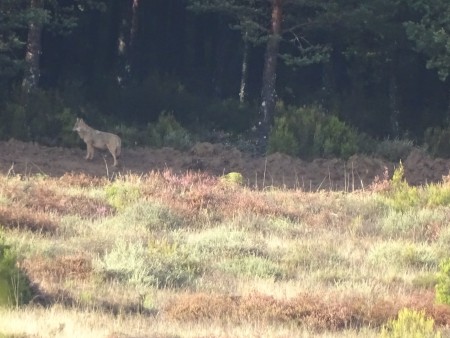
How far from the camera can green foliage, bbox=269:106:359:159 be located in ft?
74.4

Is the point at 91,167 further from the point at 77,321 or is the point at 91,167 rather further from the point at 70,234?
the point at 77,321

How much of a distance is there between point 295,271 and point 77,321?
3.49m

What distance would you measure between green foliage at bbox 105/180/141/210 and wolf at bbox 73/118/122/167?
162 inches

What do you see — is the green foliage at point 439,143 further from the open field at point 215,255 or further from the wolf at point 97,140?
the wolf at point 97,140

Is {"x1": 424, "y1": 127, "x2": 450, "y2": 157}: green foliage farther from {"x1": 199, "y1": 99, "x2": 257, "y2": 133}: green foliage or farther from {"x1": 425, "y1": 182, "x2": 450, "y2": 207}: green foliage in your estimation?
{"x1": 425, "y1": 182, "x2": 450, "y2": 207}: green foliage

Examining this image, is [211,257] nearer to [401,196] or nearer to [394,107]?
[401,196]

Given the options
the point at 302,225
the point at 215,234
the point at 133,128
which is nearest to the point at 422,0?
the point at 133,128

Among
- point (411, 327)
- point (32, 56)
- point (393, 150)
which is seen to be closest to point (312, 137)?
point (393, 150)

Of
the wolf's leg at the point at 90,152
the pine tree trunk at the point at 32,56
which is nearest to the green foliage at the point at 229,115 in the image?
the pine tree trunk at the point at 32,56

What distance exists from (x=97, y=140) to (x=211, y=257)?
8978 millimetres

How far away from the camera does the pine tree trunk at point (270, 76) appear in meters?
23.6

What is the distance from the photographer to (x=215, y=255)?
1120 cm

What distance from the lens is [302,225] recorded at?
13.5 m

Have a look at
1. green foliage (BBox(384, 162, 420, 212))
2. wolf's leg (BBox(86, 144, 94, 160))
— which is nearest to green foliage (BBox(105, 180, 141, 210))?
green foliage (BBox(384, 162, 420, 212))
